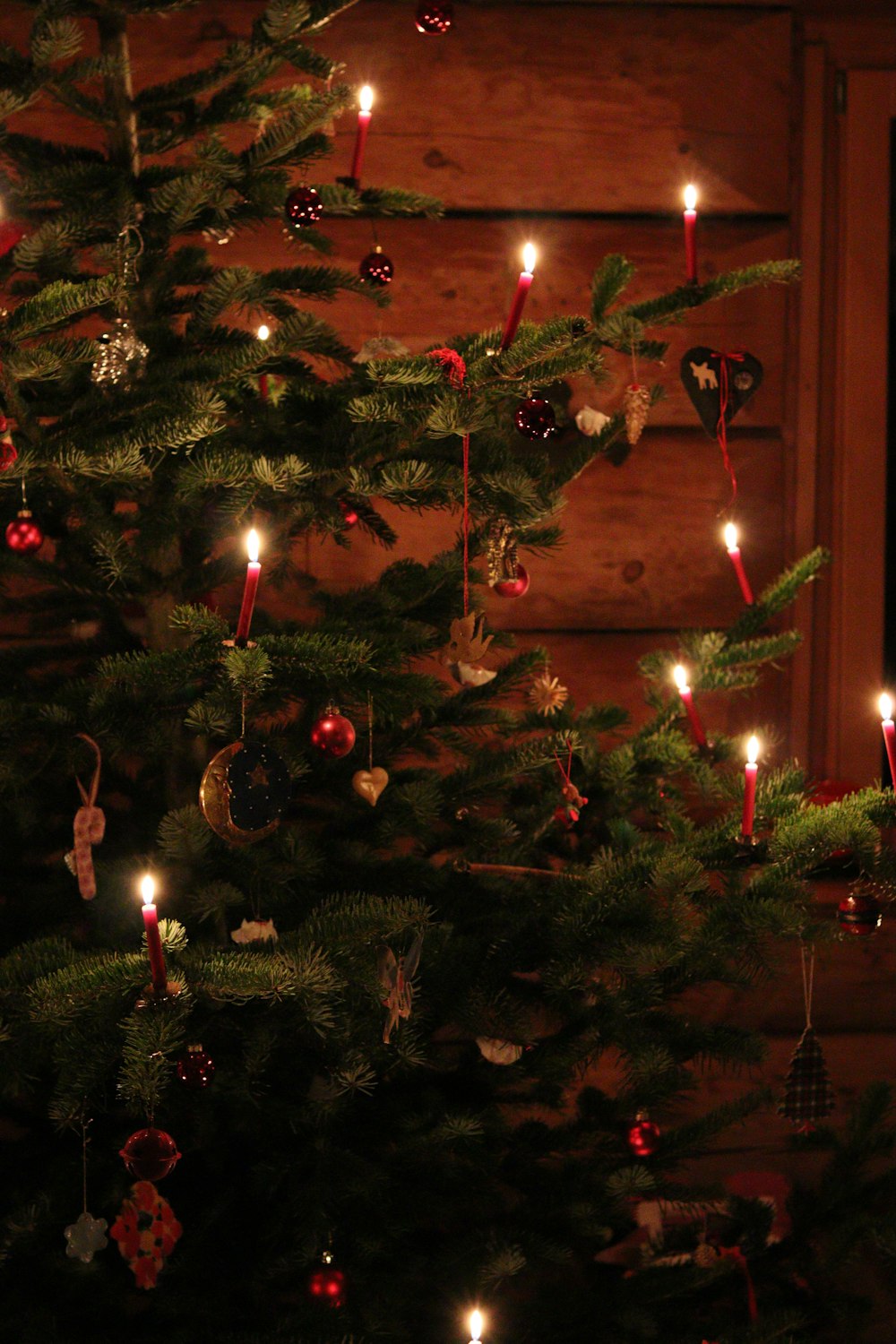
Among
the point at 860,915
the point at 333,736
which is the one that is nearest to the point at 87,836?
the point at 333,736

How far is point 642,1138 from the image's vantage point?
1702mm

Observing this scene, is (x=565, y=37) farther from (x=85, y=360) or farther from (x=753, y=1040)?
(x=753, y=1040)

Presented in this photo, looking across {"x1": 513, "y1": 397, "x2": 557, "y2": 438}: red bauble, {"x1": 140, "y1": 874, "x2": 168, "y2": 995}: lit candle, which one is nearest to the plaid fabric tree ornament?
{"x1": 513, "y1": 397, "x2": 557, "y2": 438}: red bauble

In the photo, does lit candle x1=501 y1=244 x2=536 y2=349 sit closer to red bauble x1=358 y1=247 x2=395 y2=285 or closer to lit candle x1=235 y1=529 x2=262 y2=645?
lit candle x1=235 y1=529 x2=262 y2=645

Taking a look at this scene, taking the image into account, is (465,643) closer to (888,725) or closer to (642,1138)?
(888,725)

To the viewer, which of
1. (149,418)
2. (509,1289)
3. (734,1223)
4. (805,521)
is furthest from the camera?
(805,521)

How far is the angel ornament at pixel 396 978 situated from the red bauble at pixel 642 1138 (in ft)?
1.76

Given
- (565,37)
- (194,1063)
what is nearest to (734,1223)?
(194,1063)

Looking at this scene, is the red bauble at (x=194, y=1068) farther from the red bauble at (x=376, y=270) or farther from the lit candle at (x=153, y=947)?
the red bauble at (x=376, y=270)

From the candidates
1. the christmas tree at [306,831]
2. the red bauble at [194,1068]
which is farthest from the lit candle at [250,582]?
the red bauble at [194,1068]

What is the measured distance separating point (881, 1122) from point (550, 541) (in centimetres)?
104

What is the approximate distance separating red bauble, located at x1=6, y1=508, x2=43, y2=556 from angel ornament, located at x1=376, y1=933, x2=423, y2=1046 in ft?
2.00

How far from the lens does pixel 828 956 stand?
2332 millimetres

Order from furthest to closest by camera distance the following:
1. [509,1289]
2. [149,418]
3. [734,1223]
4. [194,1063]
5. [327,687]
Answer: [509,1289]
[734,1223]
[327,687]
[149,418]
[194,1063]
